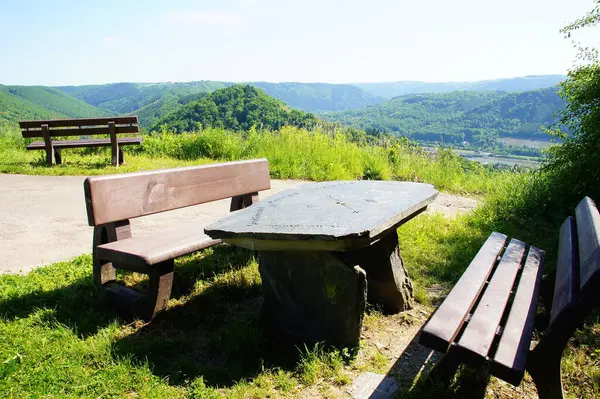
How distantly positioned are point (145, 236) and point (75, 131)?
276 inches

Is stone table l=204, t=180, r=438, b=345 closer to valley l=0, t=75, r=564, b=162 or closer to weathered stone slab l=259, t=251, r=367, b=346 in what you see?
weathered stone slab l=259, t=251, r=367, b=346

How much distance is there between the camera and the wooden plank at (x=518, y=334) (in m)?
1.68

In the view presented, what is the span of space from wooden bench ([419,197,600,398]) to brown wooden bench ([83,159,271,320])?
5.75 ft

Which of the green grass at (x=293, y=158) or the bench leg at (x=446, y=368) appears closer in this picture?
the bench leg at (x=446, y=368)

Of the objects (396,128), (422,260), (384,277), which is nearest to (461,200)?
(422,260)

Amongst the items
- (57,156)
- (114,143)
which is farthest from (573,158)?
(57,156)

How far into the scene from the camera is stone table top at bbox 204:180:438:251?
2.36 meters

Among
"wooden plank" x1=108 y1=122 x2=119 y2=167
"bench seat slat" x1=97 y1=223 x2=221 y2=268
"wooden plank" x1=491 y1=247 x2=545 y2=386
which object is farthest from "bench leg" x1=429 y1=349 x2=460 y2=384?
"wooden plank" x1=108 y1=122 x2=119 y2=167

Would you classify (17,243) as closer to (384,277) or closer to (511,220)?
(384,277)

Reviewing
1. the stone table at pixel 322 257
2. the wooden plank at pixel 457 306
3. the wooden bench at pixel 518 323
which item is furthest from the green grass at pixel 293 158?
the wooden bench at pixel 518 323

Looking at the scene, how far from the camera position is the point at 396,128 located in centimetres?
9150

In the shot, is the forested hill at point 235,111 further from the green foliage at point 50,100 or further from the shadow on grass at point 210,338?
the green foliage at point 50,100

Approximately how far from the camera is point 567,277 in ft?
6.52

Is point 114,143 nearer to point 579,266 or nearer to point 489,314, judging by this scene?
point 489,314
